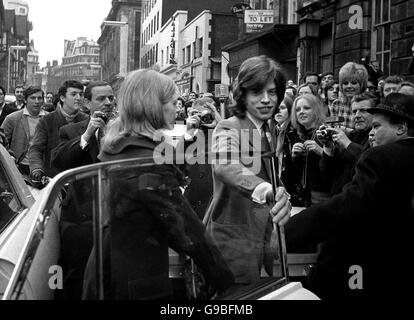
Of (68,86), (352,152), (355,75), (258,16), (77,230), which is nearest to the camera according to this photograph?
(77,230)

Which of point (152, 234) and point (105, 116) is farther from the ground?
point (105, 116)

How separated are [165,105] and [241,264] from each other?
33.9 inches

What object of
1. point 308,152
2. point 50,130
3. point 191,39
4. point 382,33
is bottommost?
point 308,152

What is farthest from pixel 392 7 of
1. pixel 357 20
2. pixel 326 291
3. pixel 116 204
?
pixel 116 204

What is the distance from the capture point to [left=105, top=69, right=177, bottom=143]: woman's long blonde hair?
2824 mm

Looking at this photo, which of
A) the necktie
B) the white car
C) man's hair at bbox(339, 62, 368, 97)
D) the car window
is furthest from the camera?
man's hair at bbox(339, 62, 368, 97)

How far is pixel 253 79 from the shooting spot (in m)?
3.46

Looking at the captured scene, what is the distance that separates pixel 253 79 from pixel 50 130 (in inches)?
153

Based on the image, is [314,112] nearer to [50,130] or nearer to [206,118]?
[206,118]

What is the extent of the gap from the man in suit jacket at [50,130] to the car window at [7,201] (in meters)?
1.68

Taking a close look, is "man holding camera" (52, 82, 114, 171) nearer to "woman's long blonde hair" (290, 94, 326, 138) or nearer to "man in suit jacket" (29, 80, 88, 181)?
"man in suit jacket" (29, 80, 88, 181)

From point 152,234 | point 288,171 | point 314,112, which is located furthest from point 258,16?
point 152,234

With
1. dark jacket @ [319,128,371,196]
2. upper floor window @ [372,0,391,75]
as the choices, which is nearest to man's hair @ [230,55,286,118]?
dark jacket @ [319,128,371,196]

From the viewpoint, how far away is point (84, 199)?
2121 millimetres
